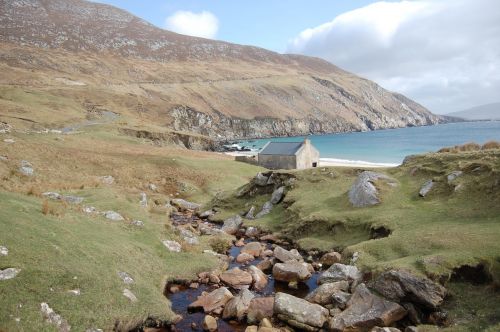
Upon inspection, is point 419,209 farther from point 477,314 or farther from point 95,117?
point 95,117

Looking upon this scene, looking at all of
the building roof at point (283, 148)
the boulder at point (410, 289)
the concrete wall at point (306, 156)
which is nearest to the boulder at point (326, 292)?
the boulder at point (410, 289)

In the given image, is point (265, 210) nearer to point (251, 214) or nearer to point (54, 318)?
point (251, 214)

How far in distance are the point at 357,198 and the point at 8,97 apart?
339 ft

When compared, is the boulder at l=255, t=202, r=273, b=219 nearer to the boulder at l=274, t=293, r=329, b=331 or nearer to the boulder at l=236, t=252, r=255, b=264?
the boulder at l=236, t=252, r=255, b=264

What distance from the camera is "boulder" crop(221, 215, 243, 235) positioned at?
127 feet

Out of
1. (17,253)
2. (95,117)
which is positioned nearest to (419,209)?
(17,253)

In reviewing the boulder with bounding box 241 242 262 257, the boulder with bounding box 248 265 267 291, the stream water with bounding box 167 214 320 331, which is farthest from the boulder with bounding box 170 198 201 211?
the boulder with bounding box 248 265 267 291

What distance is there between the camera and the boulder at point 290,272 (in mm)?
25578

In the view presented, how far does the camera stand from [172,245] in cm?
2891

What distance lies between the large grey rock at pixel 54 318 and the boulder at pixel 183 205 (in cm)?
3209

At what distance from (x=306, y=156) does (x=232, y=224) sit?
109 ft

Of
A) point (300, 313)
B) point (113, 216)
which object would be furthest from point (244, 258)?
point (300, 313)

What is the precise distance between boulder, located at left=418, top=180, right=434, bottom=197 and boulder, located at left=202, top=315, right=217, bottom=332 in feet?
72.2

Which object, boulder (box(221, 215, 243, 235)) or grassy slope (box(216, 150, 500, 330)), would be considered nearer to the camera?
grassy slope (box(216, 150, 500, 330))
